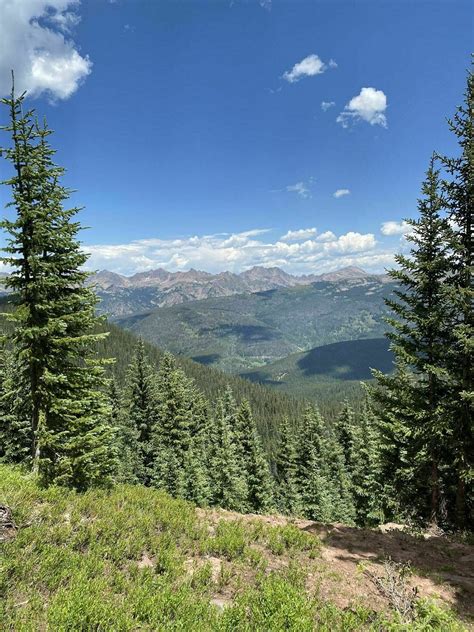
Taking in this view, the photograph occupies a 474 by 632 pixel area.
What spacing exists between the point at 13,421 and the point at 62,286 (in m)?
17.5

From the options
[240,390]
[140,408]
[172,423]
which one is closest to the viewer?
[172,423]

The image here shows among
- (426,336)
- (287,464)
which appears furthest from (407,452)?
(287,464)

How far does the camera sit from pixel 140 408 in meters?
33.9

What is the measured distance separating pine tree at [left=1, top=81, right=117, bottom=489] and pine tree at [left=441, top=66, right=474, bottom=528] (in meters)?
13.1

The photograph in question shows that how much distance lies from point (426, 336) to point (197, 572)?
12.8m

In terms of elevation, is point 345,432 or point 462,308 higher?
point 462,308

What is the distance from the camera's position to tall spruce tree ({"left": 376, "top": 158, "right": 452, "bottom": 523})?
14.1 m

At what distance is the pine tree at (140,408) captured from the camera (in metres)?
33.1

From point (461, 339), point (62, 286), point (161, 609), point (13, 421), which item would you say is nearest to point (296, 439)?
point (13, 421)

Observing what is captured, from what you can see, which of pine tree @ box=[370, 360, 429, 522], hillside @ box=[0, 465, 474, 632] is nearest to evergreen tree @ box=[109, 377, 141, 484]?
pine tree @ box=[370, 360, 429, 522]

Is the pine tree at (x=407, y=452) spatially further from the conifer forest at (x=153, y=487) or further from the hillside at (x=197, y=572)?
the hillside at (x=197, y=572)

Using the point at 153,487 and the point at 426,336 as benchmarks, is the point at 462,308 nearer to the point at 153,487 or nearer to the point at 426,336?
the point at 426,336

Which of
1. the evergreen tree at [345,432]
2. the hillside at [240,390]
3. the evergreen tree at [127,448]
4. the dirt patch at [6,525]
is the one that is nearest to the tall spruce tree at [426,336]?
the dirt patch at [6,525]

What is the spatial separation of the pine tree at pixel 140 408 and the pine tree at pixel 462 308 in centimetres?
2571
